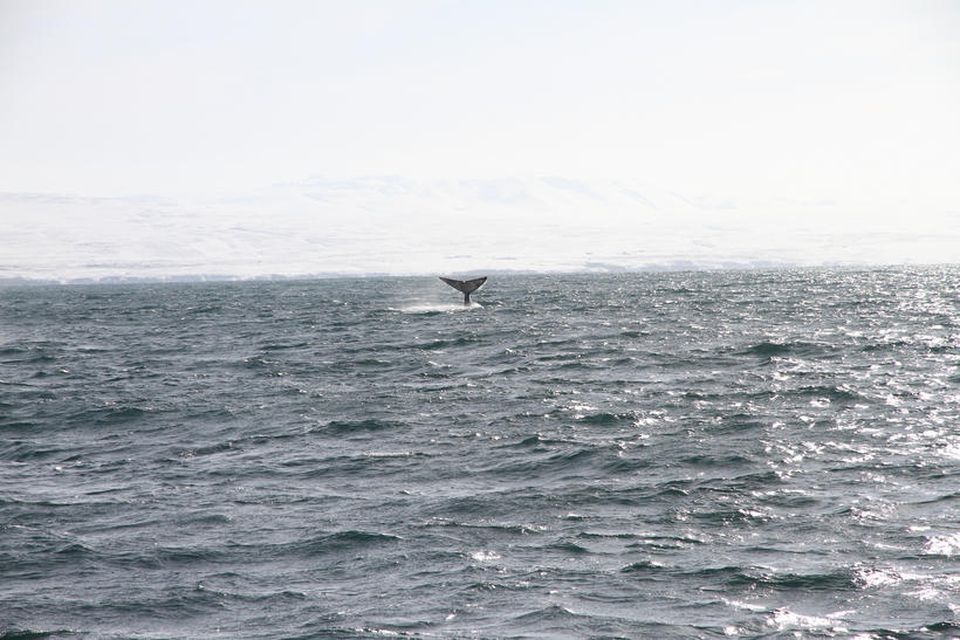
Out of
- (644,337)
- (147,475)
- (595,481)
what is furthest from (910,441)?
(644,337)

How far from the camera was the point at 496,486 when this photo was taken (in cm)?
2019

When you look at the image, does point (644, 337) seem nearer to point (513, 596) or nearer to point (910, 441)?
point (910, 441)

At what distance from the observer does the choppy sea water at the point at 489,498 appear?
13656 mm

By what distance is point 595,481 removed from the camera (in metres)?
20.4

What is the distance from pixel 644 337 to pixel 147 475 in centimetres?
3226

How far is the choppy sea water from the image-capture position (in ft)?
44.8

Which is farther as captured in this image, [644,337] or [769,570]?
[644,337]

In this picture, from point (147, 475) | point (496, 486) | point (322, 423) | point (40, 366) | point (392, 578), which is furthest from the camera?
point (40, 366)

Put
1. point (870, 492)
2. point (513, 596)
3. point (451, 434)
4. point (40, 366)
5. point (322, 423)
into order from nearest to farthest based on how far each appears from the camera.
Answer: point (513, 596)
point (870, 492)
point (451, 434)
point (322, 423)
point (40, 366)

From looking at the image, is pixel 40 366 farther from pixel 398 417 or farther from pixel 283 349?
pixel 398 417

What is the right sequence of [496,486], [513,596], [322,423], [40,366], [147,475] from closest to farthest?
1. [513,596]
2. [496,486]
3. [147,475]
4. [322,423]
5. [40,366]

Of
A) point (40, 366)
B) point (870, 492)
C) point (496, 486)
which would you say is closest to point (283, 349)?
point (40, 366)

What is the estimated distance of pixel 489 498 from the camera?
19266 millimetres

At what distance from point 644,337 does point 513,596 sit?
3752 cm
